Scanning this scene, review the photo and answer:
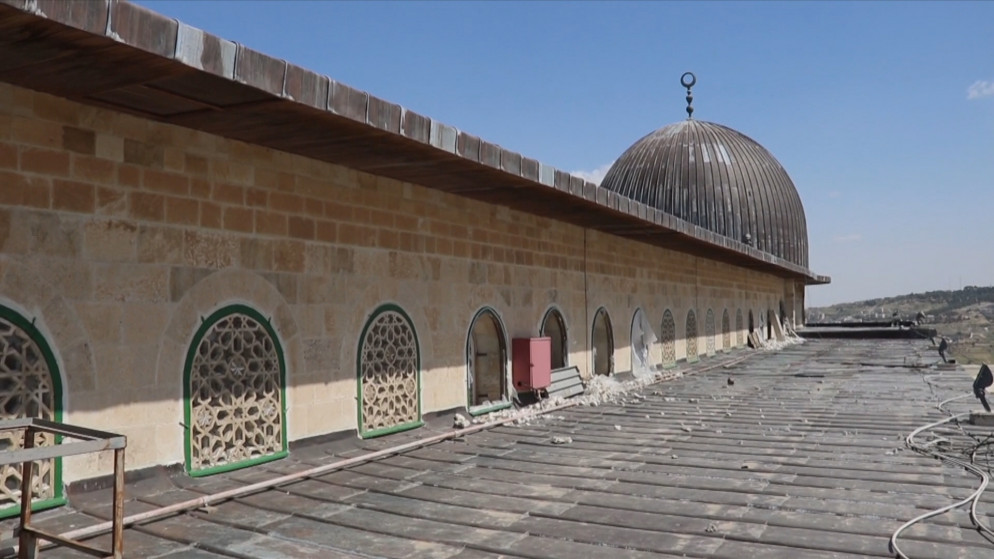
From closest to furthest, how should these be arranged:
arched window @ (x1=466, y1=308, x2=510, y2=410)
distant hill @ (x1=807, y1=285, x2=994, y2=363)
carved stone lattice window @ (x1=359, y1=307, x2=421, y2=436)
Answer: carved stone lattice window @ (x1=359, y1=307, x2=421, y2=436) → arched window @ (x1=466, y1=308, x2=510, y2=410) → distant hill @ (x1=807, y1=285, x2=994, y2=363)

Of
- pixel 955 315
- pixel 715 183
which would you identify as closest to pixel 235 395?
pixel 715 183

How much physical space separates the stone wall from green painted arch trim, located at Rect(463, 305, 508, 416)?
79mm

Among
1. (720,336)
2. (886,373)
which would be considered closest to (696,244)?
(886,373)

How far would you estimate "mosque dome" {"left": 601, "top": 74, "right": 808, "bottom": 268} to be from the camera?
2281cm

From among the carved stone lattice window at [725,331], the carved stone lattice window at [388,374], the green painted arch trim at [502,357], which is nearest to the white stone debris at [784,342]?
the carved stone lattice window at [725,331]

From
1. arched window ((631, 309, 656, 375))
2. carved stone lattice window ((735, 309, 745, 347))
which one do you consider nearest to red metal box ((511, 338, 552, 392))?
arched window ((631, 309, 656, 375))

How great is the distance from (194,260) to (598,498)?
3.03 meters

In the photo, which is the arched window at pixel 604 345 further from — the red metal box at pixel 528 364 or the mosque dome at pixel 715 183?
the mosque dome at pixel 715 183

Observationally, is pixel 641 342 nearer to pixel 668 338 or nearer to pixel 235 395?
pixel 668 338

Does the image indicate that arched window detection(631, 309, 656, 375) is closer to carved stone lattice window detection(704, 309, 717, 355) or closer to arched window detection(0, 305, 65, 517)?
carved stone lattice window detection(704, 309, 717, 355)

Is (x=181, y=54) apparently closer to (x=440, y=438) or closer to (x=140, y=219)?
(x=140, y=219)

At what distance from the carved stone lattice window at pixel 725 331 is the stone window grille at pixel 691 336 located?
8.37 ft

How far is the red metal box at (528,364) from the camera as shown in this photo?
8.45 meters

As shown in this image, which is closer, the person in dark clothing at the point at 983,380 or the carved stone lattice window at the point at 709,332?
the person in dark clothing at the point at 983,380
